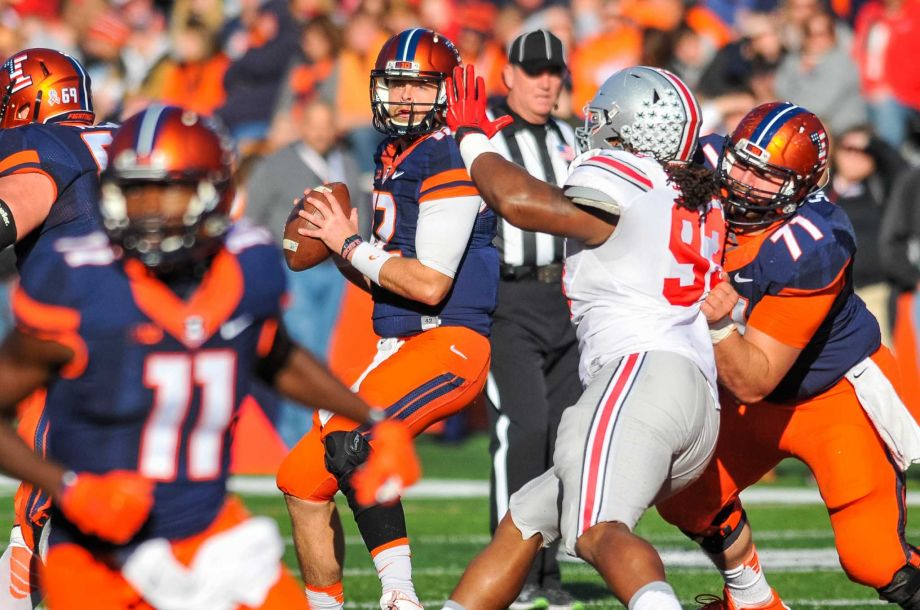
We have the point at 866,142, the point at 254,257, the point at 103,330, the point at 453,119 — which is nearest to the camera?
the point at 103,330

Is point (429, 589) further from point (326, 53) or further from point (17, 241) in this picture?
point (326, 53)

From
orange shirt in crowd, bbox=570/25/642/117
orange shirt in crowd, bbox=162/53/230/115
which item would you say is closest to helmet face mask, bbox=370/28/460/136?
orange shirt in crowd, bbox=570/25/642/117

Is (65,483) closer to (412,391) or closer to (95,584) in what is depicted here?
(95,584)

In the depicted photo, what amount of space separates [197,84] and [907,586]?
9081mm

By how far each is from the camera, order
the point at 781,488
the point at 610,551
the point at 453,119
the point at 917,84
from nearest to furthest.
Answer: the point at 610,551, the point at 453,119, the point at 781,488, the point at 917,84

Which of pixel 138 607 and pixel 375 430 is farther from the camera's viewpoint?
pixel 375 430

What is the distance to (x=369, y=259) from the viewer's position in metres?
5.01

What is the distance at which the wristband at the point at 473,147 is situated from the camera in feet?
15.0

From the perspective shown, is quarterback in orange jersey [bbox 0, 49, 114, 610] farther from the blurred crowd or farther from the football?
the blurred crowd

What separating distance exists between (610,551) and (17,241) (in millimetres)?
2151

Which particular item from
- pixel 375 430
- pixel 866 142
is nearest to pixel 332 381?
pixel 375 430

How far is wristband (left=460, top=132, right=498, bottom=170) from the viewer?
4.58m

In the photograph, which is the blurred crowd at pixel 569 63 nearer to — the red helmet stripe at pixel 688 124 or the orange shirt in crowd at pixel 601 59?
the orange shirt in crowd at pixel 601 59

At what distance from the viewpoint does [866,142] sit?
9875 mm
